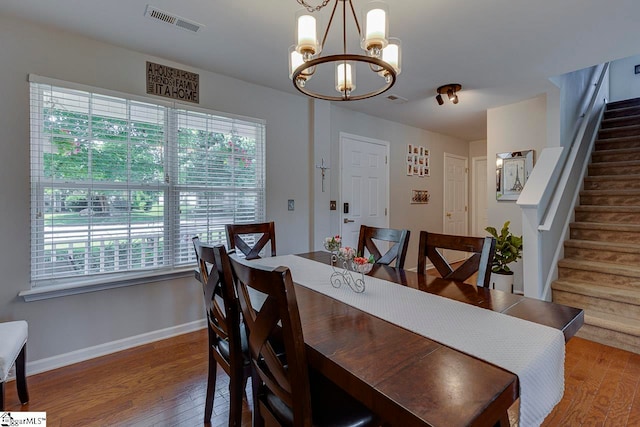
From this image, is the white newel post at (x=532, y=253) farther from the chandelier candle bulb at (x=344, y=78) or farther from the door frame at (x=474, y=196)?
the door frame at (x=474, y=196)

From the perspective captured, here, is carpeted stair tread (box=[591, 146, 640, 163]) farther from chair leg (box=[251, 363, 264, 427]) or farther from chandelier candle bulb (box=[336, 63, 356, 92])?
chair leg (box=[251, 363, 264, 427])

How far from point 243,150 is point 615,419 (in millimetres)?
3281

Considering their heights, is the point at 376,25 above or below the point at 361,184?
above

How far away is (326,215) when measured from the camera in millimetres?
3699

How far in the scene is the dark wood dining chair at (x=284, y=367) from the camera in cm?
85

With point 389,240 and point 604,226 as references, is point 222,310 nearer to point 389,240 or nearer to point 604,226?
point 389,240

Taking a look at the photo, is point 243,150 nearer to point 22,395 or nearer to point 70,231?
point 70,231

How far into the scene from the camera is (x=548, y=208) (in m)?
2.97

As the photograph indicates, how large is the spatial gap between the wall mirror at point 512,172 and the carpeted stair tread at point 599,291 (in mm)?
1264

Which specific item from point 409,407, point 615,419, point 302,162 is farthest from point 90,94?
point 615,419

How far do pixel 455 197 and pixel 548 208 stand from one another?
2607mm

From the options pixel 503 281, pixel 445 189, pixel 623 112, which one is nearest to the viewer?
pixel 503 281

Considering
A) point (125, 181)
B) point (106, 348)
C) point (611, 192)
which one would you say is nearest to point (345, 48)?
point (125, 181)

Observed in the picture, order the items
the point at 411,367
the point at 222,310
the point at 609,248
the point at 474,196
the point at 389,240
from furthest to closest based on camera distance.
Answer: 1. the point at 474,196
2. the point at 609,248
3. the point at 389,240
4. the point at 222,310
5. the point at 411,367
